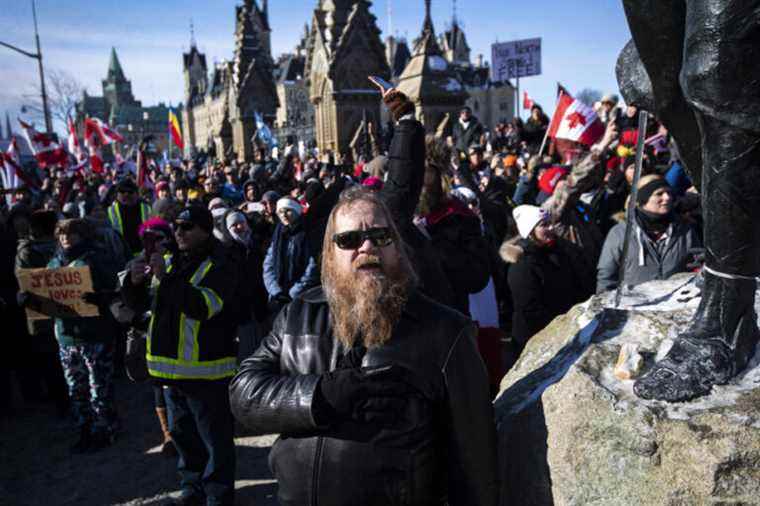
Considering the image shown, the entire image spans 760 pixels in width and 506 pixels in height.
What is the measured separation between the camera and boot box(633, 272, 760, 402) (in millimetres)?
1822

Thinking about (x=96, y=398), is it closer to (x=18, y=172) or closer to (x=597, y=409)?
(x=597, y=409)

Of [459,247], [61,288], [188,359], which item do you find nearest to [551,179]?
[459,247]

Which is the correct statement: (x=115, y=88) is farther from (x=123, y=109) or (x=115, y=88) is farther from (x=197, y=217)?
(x=197, y=217)

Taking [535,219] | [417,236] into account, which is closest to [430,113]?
[535,219]

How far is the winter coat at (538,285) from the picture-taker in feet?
14.6

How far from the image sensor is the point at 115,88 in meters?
127

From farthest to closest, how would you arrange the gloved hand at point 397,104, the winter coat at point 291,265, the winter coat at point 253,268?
the winter coat at point 291,265 < the winter coat at point 253,268 < the gloved hand at point 397,104

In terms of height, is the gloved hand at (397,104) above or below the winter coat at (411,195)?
above

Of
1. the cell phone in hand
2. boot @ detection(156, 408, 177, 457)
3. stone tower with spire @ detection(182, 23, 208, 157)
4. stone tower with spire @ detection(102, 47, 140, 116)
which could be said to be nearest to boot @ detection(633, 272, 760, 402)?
the cell phone in hand

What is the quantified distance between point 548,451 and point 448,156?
106 inches

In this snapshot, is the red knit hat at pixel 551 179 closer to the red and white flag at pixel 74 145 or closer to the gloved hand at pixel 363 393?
the gloved hand at pixel 363 393

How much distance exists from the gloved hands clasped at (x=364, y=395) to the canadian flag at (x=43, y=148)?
15985 millimetres

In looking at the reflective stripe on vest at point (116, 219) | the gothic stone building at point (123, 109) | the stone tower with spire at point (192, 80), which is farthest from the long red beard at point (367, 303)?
Answer: the gothic stone building at point (123, 109)

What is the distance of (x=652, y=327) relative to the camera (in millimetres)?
2262
